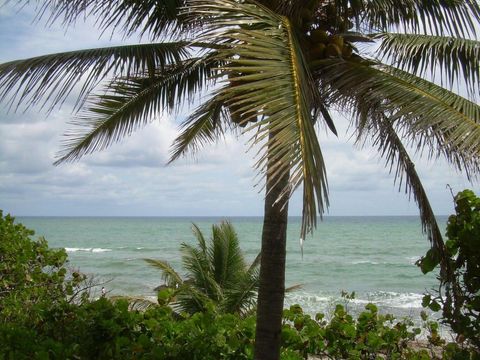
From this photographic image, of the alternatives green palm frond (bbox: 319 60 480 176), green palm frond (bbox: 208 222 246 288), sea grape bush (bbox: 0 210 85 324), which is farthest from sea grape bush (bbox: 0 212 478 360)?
green palm frond (bbox: 208 222 246 288)

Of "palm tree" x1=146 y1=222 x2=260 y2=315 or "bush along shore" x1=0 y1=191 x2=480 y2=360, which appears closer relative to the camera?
"bush along shore" x1=0 y1=191 x2=480 y2=360

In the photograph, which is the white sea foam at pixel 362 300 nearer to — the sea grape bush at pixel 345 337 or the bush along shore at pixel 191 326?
the bush along shore at pixel 191 326

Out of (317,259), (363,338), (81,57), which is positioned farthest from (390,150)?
(317,259)

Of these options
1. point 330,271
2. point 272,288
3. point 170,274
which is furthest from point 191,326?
point 330,271

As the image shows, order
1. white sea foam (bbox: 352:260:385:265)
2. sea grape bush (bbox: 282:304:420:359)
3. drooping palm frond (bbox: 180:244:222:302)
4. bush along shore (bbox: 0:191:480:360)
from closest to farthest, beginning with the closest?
bush along shore (bbox: 0:191:480:360), sea grape bush (bbox: 282:304:420:359), drooping palm frond (bbox: 180:244:222:302), white sea foam (bbox: 352:260:385:265)

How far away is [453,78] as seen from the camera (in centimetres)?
536

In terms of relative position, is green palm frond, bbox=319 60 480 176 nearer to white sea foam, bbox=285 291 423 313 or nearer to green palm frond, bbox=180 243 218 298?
green palm frond, bbox=180 243 218 298

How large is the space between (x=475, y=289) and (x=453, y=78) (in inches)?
74.1

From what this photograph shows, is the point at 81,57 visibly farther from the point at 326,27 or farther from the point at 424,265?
the point at 424,265

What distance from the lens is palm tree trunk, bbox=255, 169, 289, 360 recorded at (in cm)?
461

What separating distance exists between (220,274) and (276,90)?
33.4 ft

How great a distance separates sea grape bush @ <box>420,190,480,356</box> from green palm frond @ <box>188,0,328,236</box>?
1839mm

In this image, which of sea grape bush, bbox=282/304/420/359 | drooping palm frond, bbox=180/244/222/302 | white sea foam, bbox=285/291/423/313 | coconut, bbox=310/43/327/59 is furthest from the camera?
white sea foam, bbox=285/291/423/313

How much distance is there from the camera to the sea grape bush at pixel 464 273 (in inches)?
185
